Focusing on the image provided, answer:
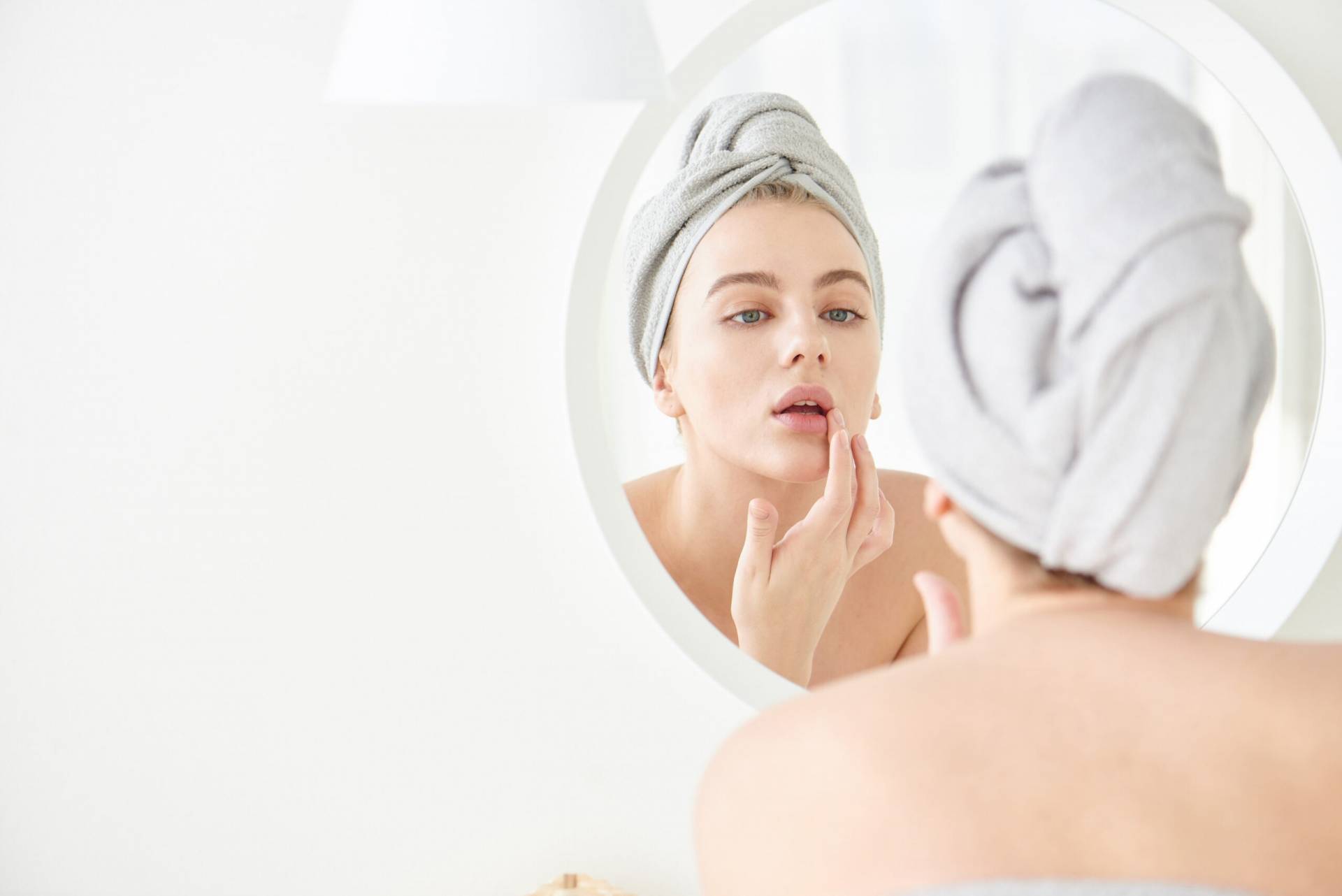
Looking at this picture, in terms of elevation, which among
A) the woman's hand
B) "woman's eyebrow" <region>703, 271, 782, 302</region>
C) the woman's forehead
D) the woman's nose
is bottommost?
the woman's hand

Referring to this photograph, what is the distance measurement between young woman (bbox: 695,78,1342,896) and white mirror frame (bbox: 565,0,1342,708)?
54cm

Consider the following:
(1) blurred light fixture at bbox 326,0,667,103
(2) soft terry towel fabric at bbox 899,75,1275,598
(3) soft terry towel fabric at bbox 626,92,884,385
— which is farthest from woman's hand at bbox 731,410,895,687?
(2) soft terry towel fabric at bbox 899,75,1275,598

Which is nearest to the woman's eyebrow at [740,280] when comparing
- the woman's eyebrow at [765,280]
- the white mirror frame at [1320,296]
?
the woman's eyebrow at [765,280]

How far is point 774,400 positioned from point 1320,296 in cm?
53

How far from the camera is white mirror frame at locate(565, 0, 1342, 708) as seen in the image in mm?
1093

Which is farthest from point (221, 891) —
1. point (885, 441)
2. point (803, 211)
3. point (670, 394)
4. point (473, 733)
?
point (885, 441)

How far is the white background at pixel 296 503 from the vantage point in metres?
1.14

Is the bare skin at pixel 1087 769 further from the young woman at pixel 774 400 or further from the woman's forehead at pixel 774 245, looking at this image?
the woman's forehead at pixel 774 245

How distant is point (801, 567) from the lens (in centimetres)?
129

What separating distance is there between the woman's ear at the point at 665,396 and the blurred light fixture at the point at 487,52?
597 mm

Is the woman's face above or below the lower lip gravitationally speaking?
above

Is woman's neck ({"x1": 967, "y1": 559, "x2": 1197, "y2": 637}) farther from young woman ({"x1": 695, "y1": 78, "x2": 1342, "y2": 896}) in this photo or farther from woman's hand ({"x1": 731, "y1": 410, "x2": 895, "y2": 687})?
→ woman's hand ({"x1": 731, "y1": 410, "x2": 895, "y2": 687})

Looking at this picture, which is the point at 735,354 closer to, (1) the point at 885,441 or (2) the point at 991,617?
(2) the point at 991,617

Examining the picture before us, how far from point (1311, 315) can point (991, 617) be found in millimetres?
1917
